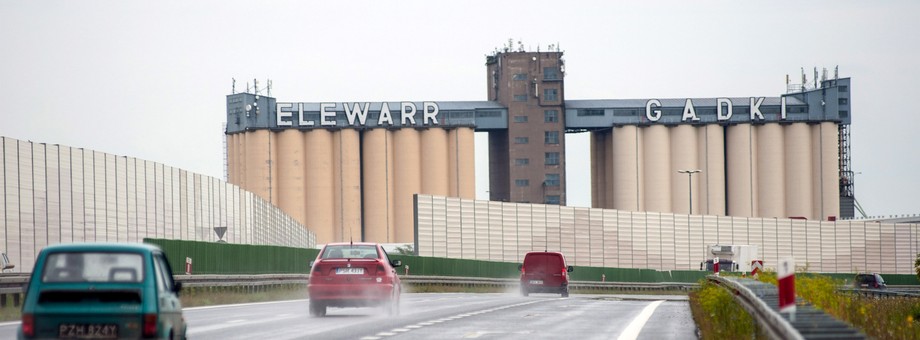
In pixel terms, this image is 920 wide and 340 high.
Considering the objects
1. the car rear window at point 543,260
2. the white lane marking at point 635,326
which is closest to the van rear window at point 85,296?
the white lane marking at point 635,326

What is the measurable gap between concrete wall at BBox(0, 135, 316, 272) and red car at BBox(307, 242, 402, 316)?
1517 centimetres

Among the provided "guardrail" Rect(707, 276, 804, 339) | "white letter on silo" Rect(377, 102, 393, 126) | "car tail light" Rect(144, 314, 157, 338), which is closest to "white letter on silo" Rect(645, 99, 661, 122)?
"white letter on silo" Rect(377, 102, 393, 126)

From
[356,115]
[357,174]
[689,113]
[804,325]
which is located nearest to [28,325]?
[804,325]

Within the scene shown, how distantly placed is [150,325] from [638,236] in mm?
95773

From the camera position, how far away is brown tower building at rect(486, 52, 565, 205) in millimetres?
143125

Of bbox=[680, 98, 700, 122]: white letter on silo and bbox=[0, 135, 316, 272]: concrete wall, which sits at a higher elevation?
bbox=[680, 98, 700, 122]: white letter on silo

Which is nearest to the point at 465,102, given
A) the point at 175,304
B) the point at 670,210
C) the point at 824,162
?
the point at 670,210

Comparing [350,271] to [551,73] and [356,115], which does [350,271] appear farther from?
[551,73]

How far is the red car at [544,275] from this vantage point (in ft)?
163

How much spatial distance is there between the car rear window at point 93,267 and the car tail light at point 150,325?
1.12 feet

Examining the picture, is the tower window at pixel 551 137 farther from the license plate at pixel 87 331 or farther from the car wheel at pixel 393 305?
the license plate at pixel 87 331

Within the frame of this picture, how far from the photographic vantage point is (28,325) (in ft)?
43.1

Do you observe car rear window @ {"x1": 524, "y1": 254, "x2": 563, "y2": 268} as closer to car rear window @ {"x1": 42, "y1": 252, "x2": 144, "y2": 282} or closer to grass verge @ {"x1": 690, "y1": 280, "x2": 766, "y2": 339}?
grass verge @ {"x1": 690, "y1": 280, "x2": 766, "y2": 339}

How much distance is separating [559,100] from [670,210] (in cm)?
1525
